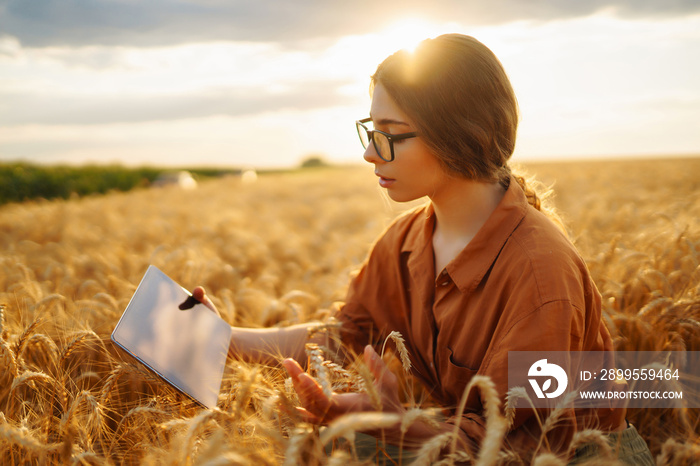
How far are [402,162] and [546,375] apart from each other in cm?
82

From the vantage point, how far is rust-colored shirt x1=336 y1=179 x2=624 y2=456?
1.29m

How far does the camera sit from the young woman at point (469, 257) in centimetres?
127

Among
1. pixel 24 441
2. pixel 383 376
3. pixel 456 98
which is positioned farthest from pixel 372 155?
pixel 24 441

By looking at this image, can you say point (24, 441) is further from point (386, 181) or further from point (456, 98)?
point (456, 98)

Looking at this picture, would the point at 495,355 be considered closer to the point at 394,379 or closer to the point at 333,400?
the point at 394,379

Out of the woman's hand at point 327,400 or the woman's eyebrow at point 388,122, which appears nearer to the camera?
the woman's hand at point 327,400

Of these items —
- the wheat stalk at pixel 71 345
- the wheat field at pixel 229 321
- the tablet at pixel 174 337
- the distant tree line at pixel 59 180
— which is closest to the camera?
the wheat field at pixel 229 321

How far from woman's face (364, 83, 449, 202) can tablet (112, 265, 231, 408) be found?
92 cm

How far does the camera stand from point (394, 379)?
1214 millimetres

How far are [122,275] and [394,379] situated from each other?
9.08ft

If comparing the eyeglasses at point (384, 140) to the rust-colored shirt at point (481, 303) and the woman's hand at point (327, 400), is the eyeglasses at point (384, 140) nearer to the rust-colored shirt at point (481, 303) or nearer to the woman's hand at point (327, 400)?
the rust-colored shirt at point (481, 303)

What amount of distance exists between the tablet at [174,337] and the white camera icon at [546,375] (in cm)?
106

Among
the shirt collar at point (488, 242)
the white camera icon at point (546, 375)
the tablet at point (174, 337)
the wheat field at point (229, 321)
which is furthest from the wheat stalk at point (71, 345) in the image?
the white camera icon at point (546, 375)

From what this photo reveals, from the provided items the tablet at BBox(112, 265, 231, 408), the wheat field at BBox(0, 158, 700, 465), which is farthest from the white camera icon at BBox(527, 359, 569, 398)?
the tablet at BBox(112, 265, 231, 408)
